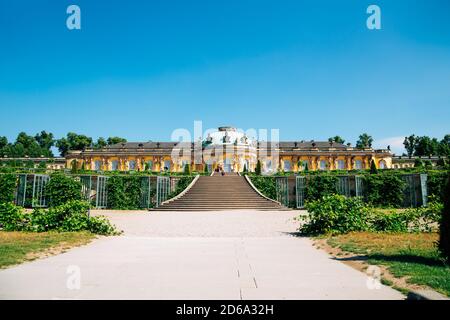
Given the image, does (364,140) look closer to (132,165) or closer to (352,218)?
(132,165)

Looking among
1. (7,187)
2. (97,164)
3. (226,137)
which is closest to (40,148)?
(97,164)

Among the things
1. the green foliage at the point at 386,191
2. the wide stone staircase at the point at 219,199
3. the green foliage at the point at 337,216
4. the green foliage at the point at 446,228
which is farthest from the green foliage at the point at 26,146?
the green foliage at the point at 446,228

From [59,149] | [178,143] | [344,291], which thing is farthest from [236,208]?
[59,149]

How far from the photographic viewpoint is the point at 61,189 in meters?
20.8

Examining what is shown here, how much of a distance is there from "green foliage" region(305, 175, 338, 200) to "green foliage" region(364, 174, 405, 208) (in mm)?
2487

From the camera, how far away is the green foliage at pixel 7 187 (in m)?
22.2

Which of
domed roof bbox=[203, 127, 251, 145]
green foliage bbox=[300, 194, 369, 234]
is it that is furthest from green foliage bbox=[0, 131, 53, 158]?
green foliage bbox=[300, 194, 369, 234]

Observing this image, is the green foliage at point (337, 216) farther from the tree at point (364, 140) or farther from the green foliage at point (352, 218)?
the tree at point (364, 140)

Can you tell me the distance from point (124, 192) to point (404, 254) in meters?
20.6

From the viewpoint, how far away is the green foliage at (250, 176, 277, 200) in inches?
1027
